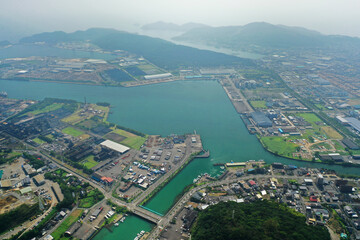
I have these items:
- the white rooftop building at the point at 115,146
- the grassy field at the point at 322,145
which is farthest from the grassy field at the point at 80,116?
the grassy field at the point at 322,145

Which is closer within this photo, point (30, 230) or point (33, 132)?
point (30, 230)

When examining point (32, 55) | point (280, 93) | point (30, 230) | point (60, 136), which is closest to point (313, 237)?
point (30, 230)

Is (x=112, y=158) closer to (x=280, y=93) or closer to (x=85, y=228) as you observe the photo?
(x=85, y=228)

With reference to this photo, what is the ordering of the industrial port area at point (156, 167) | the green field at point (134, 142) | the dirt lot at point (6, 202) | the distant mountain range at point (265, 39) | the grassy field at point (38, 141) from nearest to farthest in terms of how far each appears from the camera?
1. the industrial port area at point (156, 167)
2. the dirt lot at point (6, 202)
3. the green field at point (134, 142)
4. the grassy field at point (38, 141)
5. the distant mountain range at point (265, 39)

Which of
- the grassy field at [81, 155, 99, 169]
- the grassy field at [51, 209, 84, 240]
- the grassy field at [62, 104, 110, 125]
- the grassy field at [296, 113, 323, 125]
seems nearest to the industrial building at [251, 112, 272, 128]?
the grassy field at [296, 113, 323, 125]

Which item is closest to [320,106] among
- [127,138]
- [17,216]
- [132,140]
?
[132,140]

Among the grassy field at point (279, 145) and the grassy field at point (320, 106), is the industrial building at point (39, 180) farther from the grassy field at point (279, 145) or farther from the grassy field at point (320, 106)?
the grassy field at point (320, 106)
